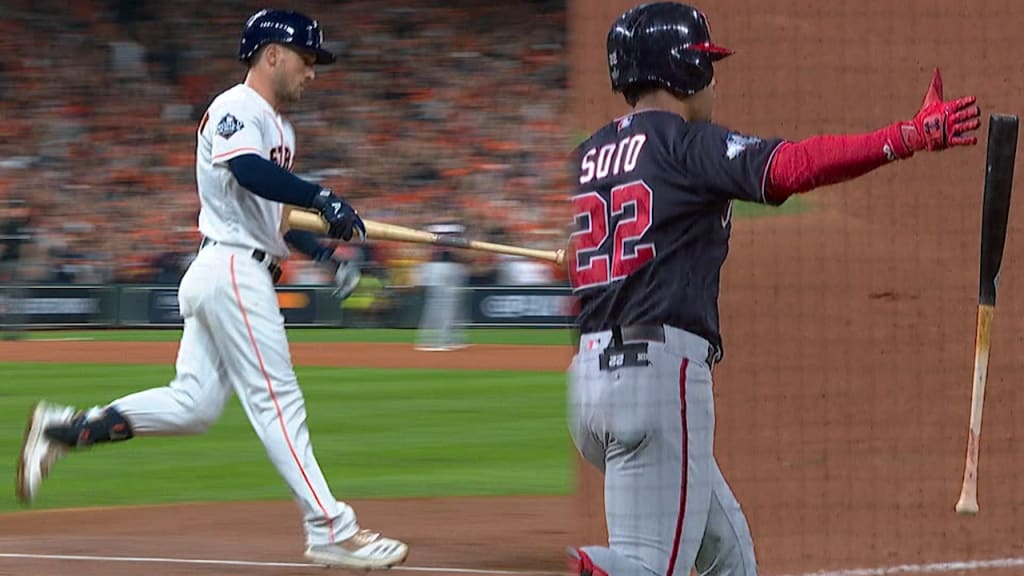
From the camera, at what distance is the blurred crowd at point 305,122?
24.0m

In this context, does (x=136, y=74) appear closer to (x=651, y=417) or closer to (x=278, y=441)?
(x=278, y=441)

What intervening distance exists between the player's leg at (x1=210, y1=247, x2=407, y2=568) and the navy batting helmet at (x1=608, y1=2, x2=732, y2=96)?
7.75 feet

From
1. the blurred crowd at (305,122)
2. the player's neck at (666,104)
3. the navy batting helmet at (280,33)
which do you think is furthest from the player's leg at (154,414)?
the blurred crowd at (305,122)

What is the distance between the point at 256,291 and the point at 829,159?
113 inches

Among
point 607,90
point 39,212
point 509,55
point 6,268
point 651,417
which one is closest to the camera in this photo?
point 651,417

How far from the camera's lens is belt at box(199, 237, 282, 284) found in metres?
5.57

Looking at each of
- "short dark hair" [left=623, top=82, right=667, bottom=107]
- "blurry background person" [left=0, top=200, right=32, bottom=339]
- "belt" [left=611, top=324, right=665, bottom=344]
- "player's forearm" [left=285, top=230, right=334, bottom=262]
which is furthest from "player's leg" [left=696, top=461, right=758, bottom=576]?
"blurry background person" [left=0, top=200, right=32, bottom=339]

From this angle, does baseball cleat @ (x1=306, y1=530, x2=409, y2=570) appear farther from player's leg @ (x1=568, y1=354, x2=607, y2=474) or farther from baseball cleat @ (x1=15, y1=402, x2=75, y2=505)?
player's leg @ (x1=568, y1=354, x2=607, y2=474)

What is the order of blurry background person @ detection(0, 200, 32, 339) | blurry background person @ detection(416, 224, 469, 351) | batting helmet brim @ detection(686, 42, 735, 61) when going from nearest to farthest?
batting helmet brim @ detection(686, 42, 735, 61) → blurry background person @ detection(416, 224, 469, 351) → blurry background person @ detection(0, 200, 32, 339)

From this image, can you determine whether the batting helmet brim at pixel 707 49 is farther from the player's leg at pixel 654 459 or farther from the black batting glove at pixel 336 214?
the black batting glove at pixel 336 214

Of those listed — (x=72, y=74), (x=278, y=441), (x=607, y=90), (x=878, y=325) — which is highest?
(x=72, y=74)

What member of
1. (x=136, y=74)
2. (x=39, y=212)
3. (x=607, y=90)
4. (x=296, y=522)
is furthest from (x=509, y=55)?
(x=607, y=90)

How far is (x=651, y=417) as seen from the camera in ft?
10.8

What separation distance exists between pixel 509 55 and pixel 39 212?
7759 millimetres
